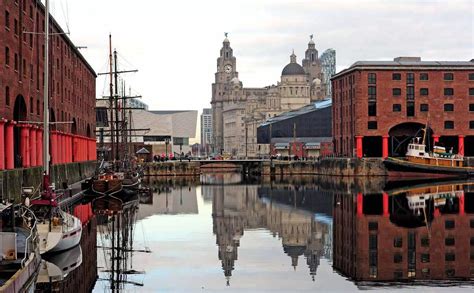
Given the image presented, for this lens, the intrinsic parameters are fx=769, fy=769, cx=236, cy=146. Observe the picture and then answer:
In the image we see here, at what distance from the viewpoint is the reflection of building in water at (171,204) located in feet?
198

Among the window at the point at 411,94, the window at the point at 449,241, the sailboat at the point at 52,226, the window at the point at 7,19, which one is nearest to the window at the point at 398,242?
the window at the point at 449,241

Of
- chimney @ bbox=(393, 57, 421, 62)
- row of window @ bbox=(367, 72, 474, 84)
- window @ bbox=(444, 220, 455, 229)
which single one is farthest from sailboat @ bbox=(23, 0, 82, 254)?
chimney @ bbox=(393, 57, 421, 62)

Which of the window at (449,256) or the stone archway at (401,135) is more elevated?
the stone archway at (401,135)

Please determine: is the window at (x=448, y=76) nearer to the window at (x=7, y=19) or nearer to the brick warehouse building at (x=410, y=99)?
the brick warehouse building at (x=410, y=99)

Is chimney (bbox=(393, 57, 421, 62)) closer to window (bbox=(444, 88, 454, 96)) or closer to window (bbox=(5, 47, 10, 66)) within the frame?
window (bbox=(444, 88, 454, 96))

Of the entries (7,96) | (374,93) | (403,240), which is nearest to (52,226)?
(403,240)

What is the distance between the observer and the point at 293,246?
126 feet

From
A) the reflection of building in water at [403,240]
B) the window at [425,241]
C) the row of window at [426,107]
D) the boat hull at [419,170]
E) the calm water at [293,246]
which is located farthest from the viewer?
the row of window at [426,107]

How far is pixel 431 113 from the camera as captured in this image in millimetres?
116500

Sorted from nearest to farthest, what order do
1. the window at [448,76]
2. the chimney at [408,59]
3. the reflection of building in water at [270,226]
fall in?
the reflection of building in water at [270,226] → the window at [448,76] → the chimney at [408,59]

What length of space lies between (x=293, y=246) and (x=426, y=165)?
7518cm

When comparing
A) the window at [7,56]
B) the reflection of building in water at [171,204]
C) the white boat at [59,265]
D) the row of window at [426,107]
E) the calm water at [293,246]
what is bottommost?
the reflection of building in water at [171,204]

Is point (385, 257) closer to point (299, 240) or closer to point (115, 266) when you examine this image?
point (299, 240)

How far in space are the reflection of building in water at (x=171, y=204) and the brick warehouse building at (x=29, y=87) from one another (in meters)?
9.39
